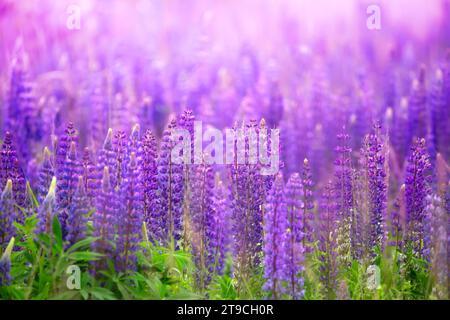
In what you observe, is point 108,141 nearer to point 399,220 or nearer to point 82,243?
point 82,243

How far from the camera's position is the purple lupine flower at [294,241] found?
5.62 metres

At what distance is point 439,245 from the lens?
5812 mm

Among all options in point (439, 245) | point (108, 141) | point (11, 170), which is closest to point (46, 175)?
point (11, 170)

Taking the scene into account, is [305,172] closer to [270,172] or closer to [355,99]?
[270,172]

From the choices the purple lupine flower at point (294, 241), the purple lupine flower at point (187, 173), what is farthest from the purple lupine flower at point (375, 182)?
the purple lupine flower at point (187, 173)

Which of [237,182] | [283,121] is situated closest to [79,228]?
[237,182]

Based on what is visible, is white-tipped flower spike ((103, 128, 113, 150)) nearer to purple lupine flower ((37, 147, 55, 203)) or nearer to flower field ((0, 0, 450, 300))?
flower field ((0, 0, 450, 300))

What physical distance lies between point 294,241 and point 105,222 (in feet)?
3.72

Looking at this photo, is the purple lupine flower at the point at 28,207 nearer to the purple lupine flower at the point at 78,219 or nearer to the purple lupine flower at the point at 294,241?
the purple lupine flower at the point at 78,219

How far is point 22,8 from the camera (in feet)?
32.5

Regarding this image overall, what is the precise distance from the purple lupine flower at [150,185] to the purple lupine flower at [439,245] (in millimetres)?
1796

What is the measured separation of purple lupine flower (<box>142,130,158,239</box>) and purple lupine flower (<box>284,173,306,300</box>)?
38.6 inches

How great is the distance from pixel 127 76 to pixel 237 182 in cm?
514

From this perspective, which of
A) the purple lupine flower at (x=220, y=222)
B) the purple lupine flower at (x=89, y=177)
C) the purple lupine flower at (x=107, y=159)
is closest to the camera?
the purple lupine flower at (x=89, y=177)
